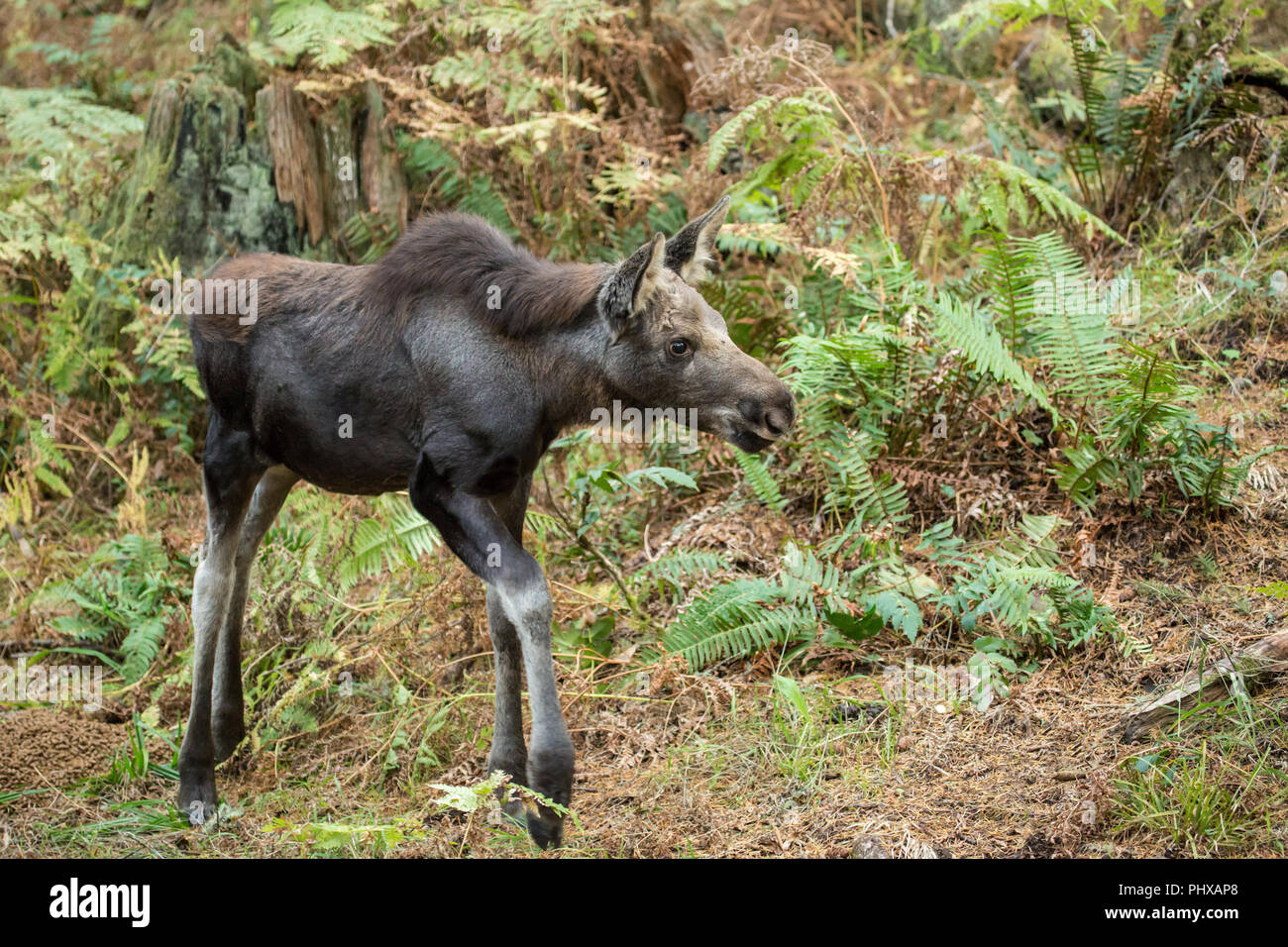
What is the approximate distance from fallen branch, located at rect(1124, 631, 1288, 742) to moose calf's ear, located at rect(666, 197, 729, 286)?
3009mm

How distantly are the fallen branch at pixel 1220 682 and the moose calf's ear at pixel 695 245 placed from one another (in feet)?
9.87

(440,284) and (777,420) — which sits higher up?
(440,284)

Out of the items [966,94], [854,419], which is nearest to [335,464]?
[854,419]

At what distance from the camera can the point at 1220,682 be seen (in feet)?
17.8

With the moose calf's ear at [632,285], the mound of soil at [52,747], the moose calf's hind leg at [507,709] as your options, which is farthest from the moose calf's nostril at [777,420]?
the mound of soil at [52,747]

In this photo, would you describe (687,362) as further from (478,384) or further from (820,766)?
(820,766)

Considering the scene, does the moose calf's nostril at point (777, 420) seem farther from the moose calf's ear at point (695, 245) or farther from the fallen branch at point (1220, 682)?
the fallen branch at point (1220, 682)

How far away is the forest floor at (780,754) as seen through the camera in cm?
508

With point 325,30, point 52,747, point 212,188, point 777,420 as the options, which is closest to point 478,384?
point 777,420

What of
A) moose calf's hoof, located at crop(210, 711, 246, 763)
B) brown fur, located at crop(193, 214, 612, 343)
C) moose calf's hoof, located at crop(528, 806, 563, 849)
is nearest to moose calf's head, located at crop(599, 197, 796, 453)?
brown fur, located at crop(193, 214, 612, 343)

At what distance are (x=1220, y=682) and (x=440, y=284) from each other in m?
4.14

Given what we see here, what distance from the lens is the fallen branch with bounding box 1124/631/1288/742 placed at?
5.38m

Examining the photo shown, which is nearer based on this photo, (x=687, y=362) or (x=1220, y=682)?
(x=1220, y=682)

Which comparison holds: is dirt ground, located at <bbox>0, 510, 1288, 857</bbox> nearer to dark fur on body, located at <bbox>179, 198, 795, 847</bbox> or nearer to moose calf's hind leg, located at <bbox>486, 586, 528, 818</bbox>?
moose calf's hind leg, located at <bbox>486, 586, 528, 818</bbox>
